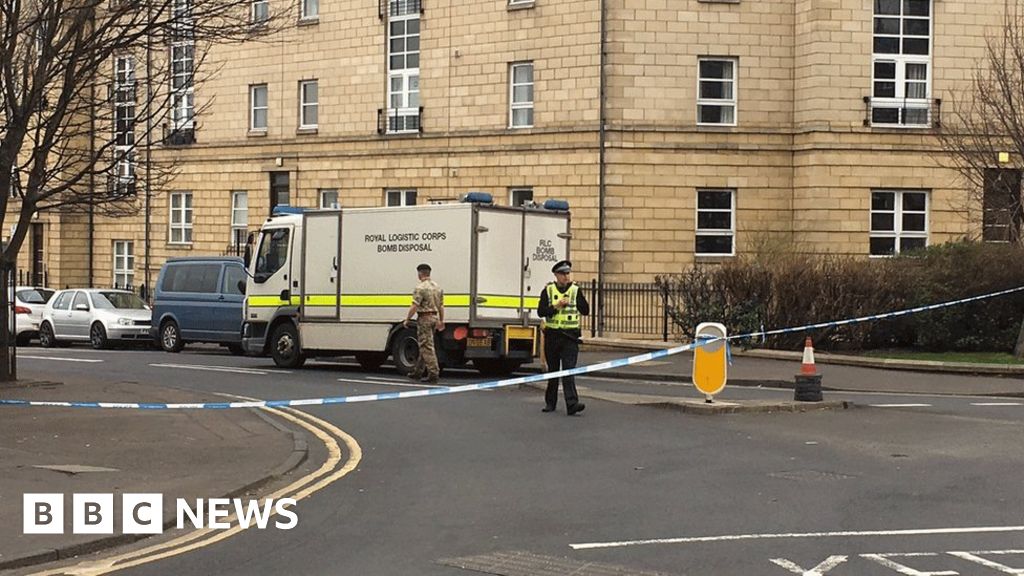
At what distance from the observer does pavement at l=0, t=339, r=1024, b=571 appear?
1017 centimetres

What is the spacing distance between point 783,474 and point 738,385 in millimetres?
10277

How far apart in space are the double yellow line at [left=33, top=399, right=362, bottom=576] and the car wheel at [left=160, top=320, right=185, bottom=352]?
536 inches

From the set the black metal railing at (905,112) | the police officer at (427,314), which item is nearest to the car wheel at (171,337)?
the police officer at (427,314)

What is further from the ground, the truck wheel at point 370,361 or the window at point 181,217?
the window at point 181,217

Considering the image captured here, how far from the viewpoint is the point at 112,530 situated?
8.74 metres

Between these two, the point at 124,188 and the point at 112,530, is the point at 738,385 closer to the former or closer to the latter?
the point at 124,188

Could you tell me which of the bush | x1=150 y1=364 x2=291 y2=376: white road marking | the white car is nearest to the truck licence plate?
x1=150 y1=364 x2=291 y2=376: white road marking

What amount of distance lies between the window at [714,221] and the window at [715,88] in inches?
75.2

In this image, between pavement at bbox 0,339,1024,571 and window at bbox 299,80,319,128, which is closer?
pavement at bbox 0,339,1024,571

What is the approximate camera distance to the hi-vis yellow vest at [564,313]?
15.7 metres

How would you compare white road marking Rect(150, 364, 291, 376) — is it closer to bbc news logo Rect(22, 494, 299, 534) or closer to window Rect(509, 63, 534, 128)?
bbc news logo Rect(22, 494, 299, 534)

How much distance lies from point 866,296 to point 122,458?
1744 cm

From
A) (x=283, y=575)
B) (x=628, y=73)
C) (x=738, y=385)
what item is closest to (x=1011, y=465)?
(x=283, y=575)

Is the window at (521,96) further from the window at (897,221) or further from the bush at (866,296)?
the window at (897,221)
